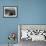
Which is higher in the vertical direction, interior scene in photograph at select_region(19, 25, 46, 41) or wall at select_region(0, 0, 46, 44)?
Answer: wall at select_region(0, 0, 46, 44)

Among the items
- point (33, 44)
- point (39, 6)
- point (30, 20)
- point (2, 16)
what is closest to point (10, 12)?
point (2, 16)

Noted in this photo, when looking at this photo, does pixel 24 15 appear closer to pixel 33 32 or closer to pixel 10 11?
pixel 10 11

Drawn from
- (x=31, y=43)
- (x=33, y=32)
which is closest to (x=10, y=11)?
(x=33, y=32)

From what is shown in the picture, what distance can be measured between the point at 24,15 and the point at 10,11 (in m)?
0.47

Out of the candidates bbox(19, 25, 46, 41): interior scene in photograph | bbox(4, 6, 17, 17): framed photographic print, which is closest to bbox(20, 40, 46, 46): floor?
bbox(19, 25, 46, 41): interior scene in photograph

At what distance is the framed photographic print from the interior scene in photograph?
472mm

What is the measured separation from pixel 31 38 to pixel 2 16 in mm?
1164

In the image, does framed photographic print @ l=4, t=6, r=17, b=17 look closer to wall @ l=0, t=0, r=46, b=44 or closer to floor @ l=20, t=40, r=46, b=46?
wall @ l=0, t=0, r=46, b=44

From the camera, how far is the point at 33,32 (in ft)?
13.4

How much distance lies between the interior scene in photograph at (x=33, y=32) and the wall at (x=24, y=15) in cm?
20

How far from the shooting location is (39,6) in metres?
4.30

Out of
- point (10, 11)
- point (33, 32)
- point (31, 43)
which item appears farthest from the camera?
point (10, 11)

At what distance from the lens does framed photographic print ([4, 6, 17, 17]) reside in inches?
168

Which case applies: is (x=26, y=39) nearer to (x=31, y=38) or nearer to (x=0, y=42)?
(x=31, y=38)
